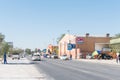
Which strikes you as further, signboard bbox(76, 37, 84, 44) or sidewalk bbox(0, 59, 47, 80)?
signboard bbox(76, 37, 84, 44)

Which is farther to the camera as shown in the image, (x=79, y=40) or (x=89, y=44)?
(x=89, y=44)

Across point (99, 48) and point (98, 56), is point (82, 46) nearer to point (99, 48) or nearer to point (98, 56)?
point (99, 48)

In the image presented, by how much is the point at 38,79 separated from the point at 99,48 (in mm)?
92409

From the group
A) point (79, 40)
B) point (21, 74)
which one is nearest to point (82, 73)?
point (21, 74)

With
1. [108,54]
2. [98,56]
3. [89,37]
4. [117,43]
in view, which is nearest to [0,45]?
[117,43]

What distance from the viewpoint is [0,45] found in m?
67.8

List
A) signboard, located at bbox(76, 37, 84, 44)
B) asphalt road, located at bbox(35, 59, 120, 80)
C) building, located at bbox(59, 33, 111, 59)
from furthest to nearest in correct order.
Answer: signboard, located at bbox(76, 37, 84, 44) → building, located at bbox(59, 33, 111, 59) → asphalt road, located at bbox(35, 59, 120, 80)

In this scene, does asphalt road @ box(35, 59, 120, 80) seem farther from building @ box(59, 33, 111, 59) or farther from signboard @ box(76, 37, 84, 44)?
signboard @ box(76, 37, 84, 44)

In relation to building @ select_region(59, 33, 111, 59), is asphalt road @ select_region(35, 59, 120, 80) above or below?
below

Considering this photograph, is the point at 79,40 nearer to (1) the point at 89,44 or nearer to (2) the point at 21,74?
(1) the point at 89,44

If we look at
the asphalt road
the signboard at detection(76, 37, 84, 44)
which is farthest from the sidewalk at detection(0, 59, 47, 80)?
the signboard at detection(76, 37, 84, 44)

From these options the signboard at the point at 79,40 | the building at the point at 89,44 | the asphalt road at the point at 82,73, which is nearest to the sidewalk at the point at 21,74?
the asphalt road at the point at 82,73

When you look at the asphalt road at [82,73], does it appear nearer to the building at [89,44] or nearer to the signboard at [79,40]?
the building at [89,44]

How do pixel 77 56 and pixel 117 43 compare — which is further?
pixel 77 56
